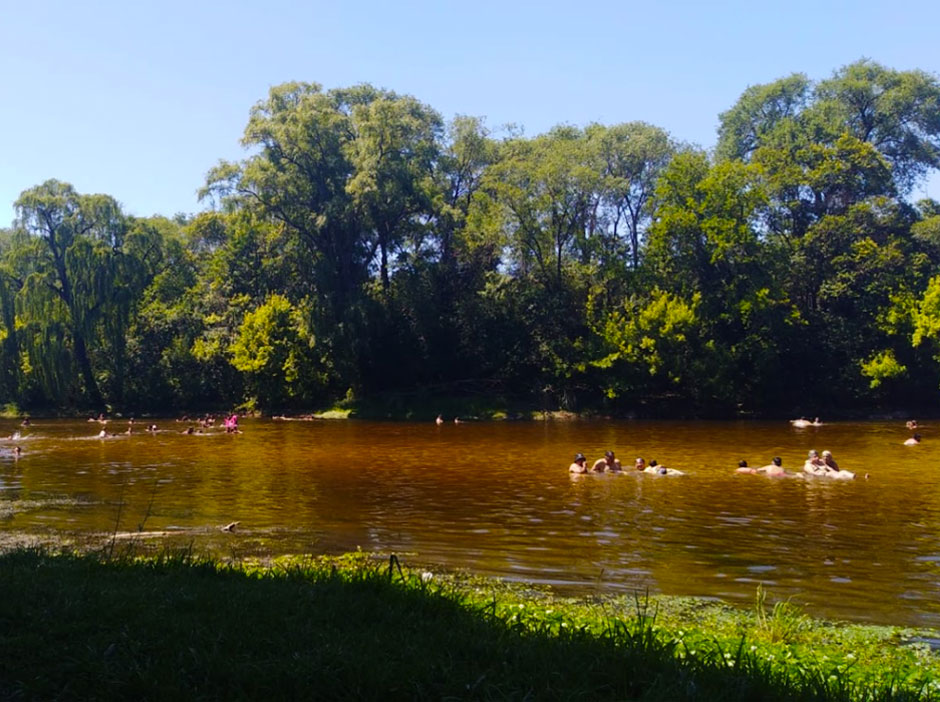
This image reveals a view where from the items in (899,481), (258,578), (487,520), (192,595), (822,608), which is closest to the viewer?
(192,595)

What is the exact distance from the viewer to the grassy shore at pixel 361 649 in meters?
5.09

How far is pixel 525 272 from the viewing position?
5931 cm

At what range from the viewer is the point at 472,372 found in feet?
193

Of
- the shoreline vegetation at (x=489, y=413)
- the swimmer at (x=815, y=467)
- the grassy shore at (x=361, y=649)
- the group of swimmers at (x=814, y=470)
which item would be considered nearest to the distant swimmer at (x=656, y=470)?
the group of swimmers at (x=814, y=470)

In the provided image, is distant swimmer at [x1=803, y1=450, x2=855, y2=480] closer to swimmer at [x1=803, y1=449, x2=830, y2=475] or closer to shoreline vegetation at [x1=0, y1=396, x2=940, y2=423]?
swimmer at [x1=803, y1=449, x2=830, y2=475]

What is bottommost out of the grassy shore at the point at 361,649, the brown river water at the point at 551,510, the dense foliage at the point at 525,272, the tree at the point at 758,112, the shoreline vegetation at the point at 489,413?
the brown river water at the point at 551,510

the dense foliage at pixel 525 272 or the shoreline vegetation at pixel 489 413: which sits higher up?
the dense foliage at pixel 525 272

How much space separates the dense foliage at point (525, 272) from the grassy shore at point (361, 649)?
4531 cm

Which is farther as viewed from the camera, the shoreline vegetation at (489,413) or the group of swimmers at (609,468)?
the shoreline vegetation at (489,413)

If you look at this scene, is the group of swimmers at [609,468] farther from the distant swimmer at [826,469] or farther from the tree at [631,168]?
the tree at [631,168]

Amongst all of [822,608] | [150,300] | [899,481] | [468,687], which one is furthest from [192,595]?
[150,300]

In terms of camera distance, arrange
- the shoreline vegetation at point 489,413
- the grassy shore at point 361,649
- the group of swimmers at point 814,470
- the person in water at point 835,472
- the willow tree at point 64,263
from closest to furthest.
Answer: the grassy shore at point 361,649
the person in water at point 835,472
the group of swimmers at point 814,470
the shoreline vegetation at point 489,413
the willow tree at point 64,263

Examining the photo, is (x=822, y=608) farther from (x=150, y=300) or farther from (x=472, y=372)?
(x=150, y=300)

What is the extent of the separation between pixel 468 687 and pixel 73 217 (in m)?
61.1
